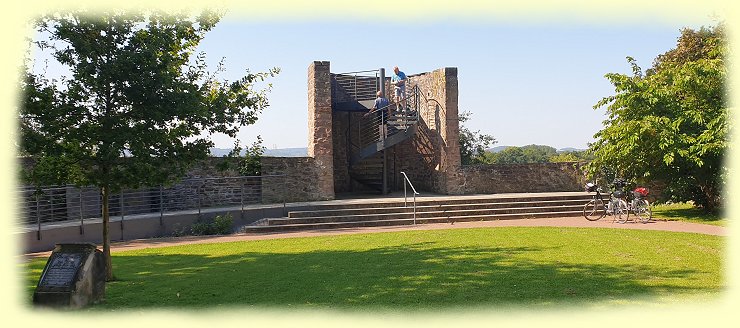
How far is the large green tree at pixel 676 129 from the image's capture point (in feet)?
44.5

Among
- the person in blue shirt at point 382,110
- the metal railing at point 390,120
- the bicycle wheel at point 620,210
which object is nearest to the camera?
the bicycle wheel at point 620,210

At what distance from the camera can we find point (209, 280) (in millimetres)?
7793

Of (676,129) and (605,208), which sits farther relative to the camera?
→ (605,208)

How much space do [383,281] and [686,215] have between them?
11.0 m

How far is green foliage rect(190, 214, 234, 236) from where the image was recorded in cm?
1420

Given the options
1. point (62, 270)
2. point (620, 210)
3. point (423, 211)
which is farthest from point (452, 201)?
point (62, 270)

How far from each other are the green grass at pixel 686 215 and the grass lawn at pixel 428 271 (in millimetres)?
2788

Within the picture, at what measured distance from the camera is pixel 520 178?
19469mm

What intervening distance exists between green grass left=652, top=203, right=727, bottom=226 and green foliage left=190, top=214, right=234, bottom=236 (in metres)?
10.9

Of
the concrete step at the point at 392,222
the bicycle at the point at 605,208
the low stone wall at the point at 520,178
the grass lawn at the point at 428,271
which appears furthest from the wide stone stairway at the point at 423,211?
the grass lawn at the point at 428,271

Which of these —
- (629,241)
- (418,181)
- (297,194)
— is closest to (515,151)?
(418,181)

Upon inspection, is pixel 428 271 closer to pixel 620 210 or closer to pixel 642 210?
pixel 620 210

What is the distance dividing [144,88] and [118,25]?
3.48 ft

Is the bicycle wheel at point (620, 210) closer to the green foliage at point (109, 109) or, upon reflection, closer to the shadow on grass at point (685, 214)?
the shadow on grass at point (685, 214)
